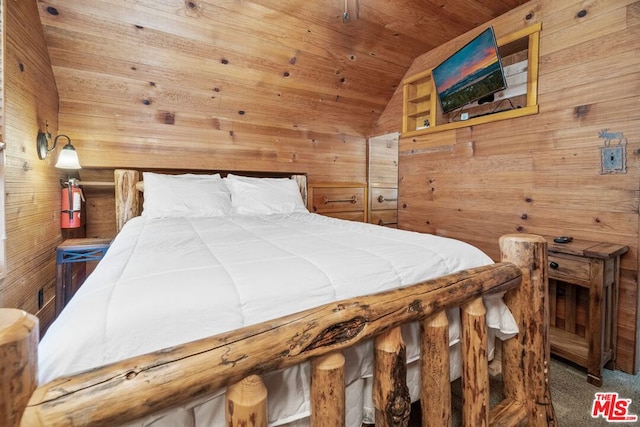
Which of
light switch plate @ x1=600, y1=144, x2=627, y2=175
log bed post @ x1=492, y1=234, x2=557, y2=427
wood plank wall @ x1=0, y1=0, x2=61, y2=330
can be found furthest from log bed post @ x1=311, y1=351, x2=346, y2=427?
light switch plate @ x1=600, y1=144, x2=627, y2=175

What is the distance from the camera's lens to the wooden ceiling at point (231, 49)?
2027mm

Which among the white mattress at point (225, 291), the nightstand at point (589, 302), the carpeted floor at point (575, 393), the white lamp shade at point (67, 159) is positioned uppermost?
the white lamp shade at point (67, 159)

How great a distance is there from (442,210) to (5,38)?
298cm

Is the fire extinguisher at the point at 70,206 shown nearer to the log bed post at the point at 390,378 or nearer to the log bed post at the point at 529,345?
the log bed post at the point at 390,378

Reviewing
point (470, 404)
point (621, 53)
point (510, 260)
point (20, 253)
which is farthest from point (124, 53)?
point (621, 53)

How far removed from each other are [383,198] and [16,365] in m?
3.72

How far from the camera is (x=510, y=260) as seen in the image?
3.64 ft

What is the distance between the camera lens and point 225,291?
2.43ft

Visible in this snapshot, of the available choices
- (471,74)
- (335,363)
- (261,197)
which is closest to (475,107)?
(471,74)

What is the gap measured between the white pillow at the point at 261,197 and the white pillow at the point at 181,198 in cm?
11

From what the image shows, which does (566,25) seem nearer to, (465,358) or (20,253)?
Result: (465,358)

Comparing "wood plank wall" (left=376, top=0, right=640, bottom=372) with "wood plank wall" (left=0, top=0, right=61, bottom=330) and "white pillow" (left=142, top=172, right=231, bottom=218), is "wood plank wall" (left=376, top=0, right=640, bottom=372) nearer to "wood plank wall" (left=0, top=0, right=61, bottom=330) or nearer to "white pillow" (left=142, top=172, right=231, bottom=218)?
"white pillow" (left=142, top=172, right=231, bottom=218)

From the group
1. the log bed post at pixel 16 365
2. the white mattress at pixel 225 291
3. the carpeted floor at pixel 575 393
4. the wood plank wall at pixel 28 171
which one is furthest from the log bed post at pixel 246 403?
the wood plank wall at pixel 28 171

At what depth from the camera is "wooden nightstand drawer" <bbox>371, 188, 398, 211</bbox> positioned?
12.5 feet
